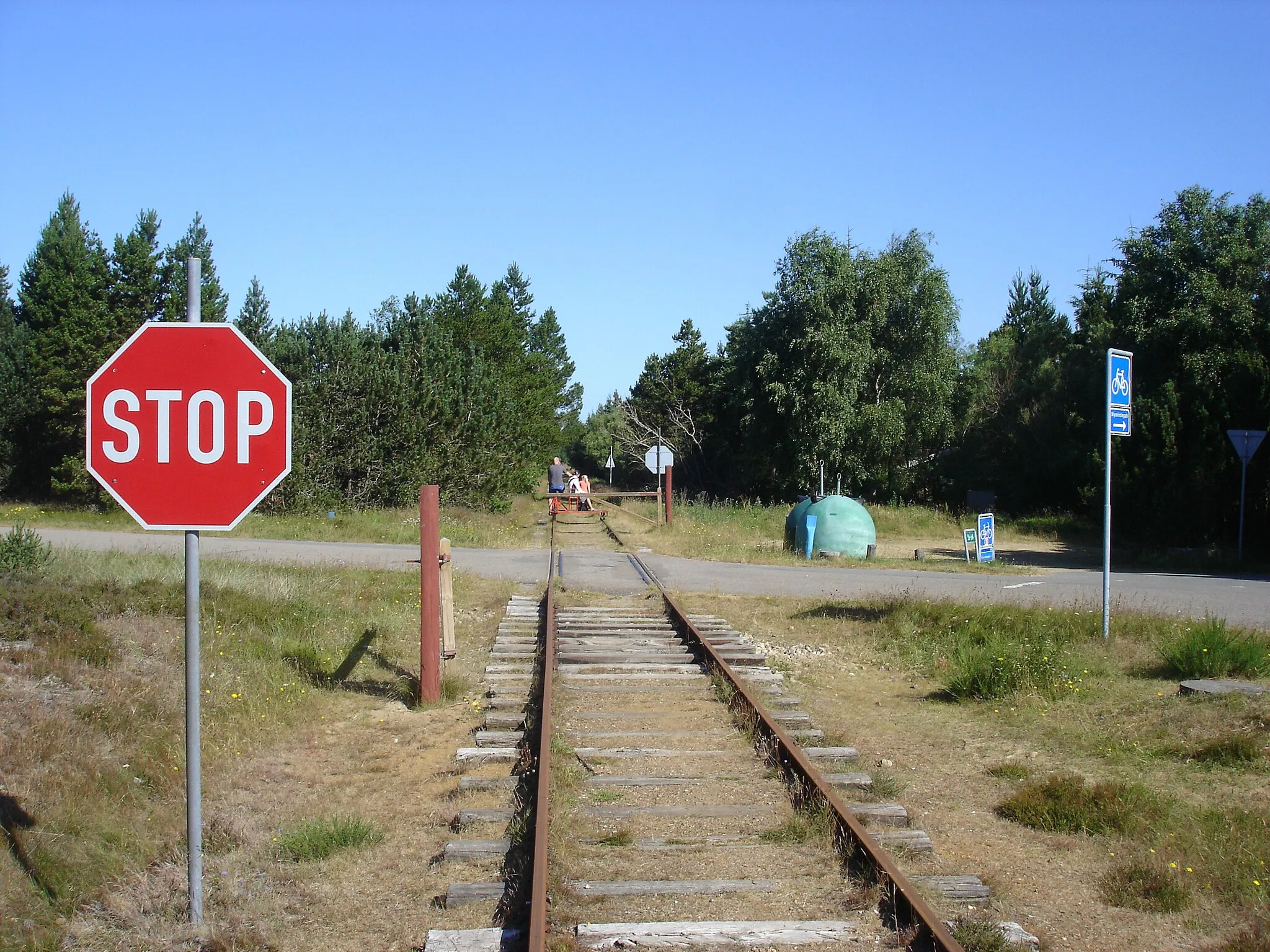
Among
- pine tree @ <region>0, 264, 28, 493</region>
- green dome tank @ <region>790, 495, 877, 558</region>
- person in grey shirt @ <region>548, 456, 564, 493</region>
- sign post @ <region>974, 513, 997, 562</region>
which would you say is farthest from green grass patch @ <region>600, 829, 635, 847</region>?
pine tree @ <region>0, 264, 28, 493</region>

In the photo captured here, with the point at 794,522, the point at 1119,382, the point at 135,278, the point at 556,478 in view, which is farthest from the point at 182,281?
the point at 1119,382

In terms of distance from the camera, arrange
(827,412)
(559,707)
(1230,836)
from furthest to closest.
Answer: (827,412)
(559,707)
(1230,836)

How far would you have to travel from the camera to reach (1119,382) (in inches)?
395

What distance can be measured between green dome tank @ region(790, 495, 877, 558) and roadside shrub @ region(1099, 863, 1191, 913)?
17.3 m

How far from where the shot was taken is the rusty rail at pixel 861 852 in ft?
13.3

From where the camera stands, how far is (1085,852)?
17.3 ft

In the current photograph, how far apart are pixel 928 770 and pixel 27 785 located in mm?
5296

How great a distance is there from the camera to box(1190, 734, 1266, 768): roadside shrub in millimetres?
6391

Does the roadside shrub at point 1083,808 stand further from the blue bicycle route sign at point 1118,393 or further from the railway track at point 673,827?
the blue bicycle route sign at point 1118,393

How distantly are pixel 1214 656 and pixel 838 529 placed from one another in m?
13.9

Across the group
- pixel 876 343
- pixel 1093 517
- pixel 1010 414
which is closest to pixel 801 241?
pixel 876 343

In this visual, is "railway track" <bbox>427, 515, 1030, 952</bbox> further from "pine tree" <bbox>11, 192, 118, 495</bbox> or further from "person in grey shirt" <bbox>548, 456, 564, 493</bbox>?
"pine tree" <bbox>11, 192, 118, 495</bbox>

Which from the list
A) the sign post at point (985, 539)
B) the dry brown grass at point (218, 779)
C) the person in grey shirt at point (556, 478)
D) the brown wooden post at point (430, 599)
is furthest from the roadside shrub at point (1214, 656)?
the person in grey shirt at point (556, 478)

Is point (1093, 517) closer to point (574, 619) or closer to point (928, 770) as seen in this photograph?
point (574, 619)
